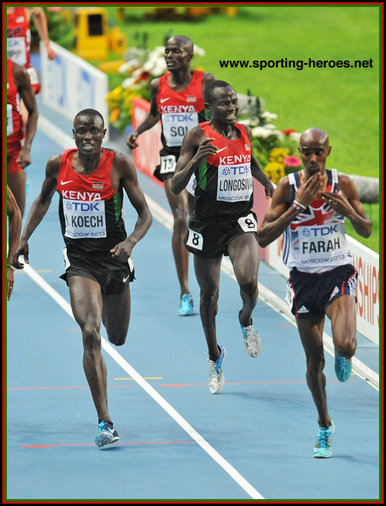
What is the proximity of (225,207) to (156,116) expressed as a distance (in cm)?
311

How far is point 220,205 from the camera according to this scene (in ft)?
38.4

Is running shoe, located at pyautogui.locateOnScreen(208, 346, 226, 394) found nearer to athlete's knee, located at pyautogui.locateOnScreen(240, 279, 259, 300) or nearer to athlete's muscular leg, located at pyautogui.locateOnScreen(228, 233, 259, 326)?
Answer: athlete's knee, located at pyautogui.locateOnScreen(240, 279, 259, 300)

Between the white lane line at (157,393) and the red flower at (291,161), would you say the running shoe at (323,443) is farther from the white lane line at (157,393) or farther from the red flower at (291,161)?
the red flower at (291,161)

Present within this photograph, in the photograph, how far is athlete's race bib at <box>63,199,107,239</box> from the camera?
10570 millimetres

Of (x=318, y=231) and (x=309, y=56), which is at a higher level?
(x=318, y=231)

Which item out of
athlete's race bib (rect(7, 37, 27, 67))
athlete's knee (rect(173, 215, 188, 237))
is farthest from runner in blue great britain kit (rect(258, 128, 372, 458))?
athlete's race bib (rect(7, 37, 27, 67))

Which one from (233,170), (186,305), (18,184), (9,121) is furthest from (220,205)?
(18,184)

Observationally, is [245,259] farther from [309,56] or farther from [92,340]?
[309,56]

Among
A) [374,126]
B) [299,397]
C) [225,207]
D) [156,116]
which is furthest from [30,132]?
[374,126]

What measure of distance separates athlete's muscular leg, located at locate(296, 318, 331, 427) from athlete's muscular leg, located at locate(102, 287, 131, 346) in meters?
1.49

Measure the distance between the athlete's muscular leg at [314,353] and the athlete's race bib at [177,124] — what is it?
14.9 feet

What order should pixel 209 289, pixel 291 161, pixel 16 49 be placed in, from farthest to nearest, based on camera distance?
pixel 16 49, pixel 291 161, pixel 209 289

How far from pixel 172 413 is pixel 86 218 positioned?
2.00 m

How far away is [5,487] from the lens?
9867mm
